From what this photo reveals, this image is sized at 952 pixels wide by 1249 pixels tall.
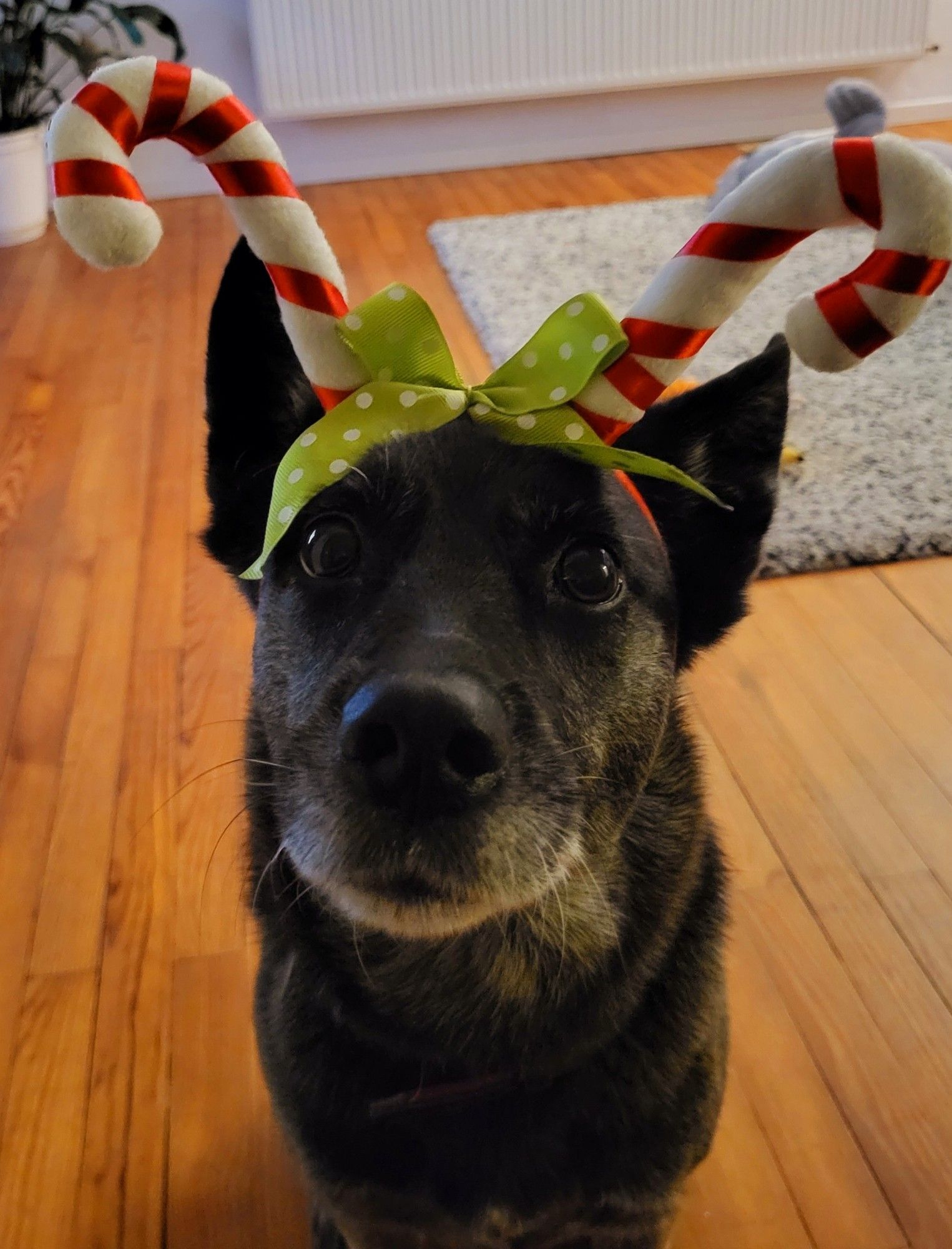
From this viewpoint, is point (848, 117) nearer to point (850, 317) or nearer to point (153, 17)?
point (153, 17)

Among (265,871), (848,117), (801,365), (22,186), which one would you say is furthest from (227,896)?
(22,186)

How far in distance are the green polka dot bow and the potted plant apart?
379 cm

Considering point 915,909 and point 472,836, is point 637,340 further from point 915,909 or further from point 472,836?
point 915,909

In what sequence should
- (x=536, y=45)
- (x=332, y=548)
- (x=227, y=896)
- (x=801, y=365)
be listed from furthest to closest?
(x=536, y=45) → (x=801, y=365) → (x=227, y=896) → (x=332, y=548)

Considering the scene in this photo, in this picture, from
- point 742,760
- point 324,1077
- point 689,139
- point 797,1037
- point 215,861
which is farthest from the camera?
point 689,139

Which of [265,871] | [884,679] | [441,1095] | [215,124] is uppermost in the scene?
[215,124]

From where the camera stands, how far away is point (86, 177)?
0.87m

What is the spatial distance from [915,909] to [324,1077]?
1.01 meters

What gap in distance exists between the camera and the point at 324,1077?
1122mm

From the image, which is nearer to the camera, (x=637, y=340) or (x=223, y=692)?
(x=637, y=340)

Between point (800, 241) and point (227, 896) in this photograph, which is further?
point (227, 896)

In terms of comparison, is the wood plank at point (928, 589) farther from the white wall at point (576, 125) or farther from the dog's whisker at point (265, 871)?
the white wall at point (576, 125)

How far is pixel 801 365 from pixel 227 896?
2174mm

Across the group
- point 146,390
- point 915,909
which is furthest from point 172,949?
point 146,390
